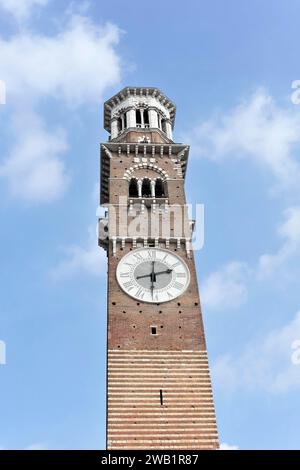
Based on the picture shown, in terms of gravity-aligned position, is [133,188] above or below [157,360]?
above

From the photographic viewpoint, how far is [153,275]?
2912cm

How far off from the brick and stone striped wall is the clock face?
2.97 meters

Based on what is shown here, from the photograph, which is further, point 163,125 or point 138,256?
point 163,125

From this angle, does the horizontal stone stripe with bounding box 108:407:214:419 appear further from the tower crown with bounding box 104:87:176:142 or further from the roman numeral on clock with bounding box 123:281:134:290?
the tower crown with bounding box 104:87:176:142

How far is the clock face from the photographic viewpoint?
28.5m

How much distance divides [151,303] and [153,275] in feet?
4.93

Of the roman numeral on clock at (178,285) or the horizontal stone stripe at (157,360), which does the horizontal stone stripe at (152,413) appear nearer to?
the horizontal stone stripe at (157,360)

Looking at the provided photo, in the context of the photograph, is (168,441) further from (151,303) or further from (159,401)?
(151,303)

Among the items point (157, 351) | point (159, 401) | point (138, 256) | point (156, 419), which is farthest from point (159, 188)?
point (156, 419)

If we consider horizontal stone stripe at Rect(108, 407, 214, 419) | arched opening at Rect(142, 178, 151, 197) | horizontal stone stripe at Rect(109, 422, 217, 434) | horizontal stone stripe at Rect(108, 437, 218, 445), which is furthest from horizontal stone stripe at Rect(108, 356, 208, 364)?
arched opening at Rect(142, 178, 151, 197)

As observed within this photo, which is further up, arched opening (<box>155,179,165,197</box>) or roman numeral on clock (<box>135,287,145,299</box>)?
arched opening (<box>155,179,165,197</box>)
